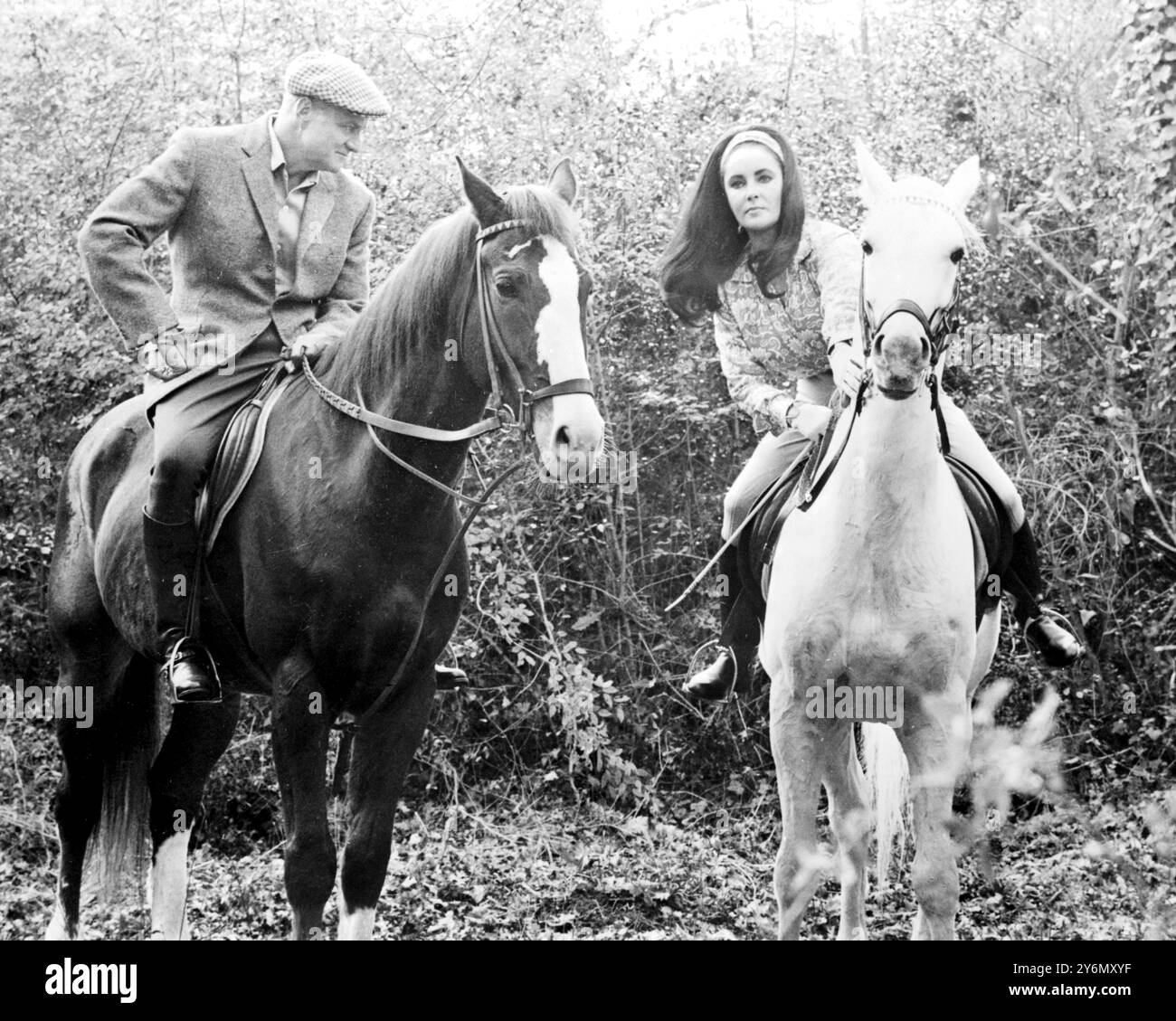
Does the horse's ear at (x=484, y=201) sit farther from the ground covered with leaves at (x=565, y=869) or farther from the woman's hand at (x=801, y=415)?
the ground covered with leaves at (x=565, y=869)

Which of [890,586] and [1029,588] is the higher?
[1029,588]

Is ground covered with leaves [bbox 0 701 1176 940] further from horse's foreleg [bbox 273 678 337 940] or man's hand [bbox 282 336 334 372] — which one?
man's hand [bbox 282 336 334 372]

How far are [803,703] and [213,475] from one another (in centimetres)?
212

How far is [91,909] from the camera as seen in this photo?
6.40 m

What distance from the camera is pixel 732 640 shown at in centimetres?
529

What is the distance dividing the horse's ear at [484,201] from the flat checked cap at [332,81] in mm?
843

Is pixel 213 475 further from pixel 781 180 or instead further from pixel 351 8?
pixel 351 8

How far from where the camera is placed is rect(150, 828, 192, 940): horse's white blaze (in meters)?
5.20

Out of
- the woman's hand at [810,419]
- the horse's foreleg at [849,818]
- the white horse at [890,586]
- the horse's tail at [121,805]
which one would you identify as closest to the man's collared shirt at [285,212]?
the horse's tail at [121,805]

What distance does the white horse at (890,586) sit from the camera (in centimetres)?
388

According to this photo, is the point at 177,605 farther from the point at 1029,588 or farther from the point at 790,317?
the point at 1029,588

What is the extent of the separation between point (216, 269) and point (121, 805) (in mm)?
2265

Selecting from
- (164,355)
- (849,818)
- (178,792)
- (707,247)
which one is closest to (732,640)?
(849,818)
